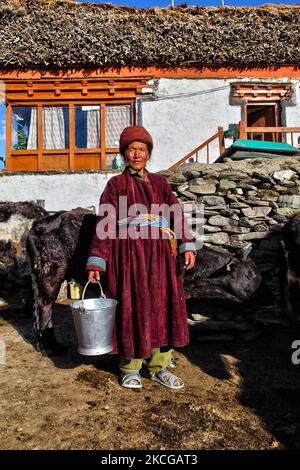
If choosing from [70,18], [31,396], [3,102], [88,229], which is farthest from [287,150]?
[3,102]

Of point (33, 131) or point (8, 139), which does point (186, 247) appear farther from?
point (8, 139)

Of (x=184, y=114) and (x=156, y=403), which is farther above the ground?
(x=184, y=114)

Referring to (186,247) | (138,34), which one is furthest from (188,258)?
(138,34)

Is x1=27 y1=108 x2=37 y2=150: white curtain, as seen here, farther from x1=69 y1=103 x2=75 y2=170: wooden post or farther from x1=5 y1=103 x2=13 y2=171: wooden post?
x1=69 y1=103 x2=75 y2=170: wooden post

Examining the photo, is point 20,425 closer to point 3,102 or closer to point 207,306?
point 207,306

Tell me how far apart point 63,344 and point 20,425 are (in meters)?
1.52

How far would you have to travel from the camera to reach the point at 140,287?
253 cm

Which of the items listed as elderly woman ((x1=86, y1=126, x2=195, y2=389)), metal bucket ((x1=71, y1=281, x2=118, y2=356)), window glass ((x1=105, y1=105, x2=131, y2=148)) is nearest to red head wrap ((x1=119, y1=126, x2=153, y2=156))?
elderly woman ((x1=86, y1=126, x2=195, y2=389))

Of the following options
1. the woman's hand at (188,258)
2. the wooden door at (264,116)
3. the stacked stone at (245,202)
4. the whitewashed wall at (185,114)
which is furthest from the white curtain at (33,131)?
the woman's hand at (188,258)

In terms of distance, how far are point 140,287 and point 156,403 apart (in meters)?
0.82

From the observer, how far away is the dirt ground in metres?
1.93

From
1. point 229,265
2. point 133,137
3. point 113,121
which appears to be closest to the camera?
point 133,137

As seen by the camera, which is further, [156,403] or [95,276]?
[95,276]

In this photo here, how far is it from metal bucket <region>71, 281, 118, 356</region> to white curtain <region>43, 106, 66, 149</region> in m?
8.95
